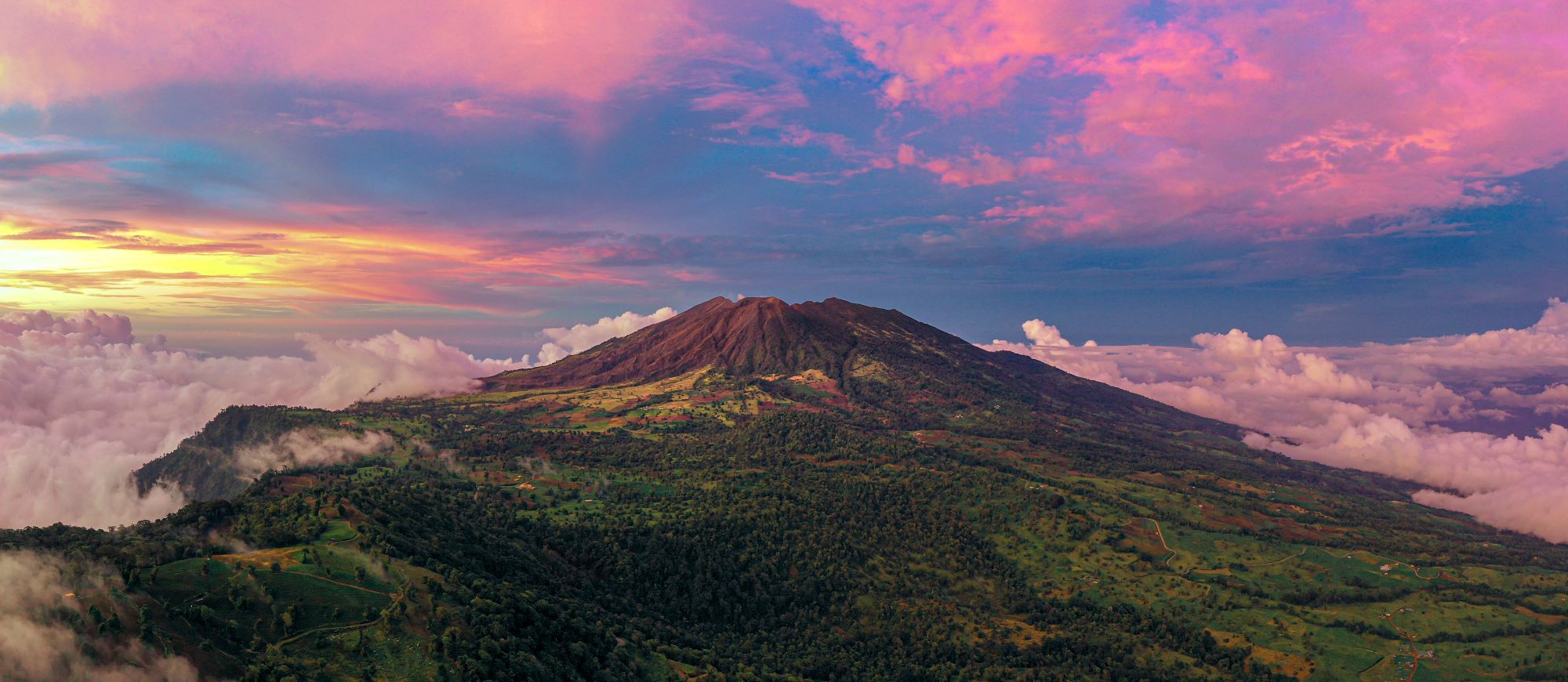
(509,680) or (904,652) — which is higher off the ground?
(509,680)

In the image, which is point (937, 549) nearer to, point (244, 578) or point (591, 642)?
point (591, 642)

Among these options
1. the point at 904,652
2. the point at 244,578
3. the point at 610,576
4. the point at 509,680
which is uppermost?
the point at 244,578

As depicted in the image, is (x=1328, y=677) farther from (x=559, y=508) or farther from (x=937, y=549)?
(x=559, y=508)

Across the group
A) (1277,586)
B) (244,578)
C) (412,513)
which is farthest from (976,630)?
(244,578)

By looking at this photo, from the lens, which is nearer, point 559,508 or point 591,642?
point 591,642

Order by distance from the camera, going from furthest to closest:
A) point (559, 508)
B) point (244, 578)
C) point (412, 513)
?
point (559, 508) < point (412, 513) < point (244, 578)

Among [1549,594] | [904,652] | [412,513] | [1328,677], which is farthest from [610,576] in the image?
[1549,594]

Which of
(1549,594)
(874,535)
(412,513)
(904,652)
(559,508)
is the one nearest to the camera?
(412,513)

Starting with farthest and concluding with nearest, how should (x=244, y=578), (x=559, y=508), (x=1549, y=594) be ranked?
(x=1549, y=594) < (x=559, y=508) < (x=244, y=578)

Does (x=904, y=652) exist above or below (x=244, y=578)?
below
